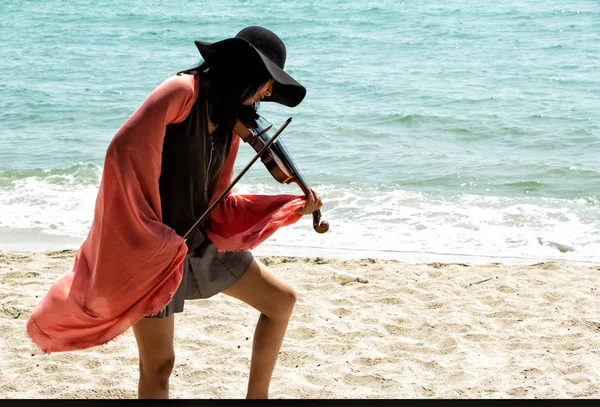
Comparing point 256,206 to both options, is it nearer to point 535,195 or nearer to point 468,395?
point 468,395

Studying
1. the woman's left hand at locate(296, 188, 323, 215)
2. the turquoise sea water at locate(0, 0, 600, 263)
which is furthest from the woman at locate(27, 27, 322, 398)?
the turquoise sea water at locate(0, 0, 600, 263)

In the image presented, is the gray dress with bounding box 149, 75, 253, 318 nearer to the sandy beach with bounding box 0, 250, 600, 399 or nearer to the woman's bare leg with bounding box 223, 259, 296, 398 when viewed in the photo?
the woman's bare leg with bounding box 223, 259, 296, 398

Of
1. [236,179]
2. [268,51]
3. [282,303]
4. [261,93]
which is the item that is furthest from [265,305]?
[268,51]

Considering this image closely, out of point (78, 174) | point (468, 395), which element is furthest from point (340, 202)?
point (468, 395)

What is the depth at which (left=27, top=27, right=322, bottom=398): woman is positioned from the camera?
100 inches

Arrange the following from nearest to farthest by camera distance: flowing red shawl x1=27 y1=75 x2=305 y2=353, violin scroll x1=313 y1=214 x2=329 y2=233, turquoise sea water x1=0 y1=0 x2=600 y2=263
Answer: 1. flowing red shawl x1=27 y1=75 x2=305 y2=353
2. violin scroll x1=313 y1=214 x2=329 y2=233
3. turquoise sea water x1=0 y1=0 x2=600 y2=263

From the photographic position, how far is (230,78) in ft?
8.86

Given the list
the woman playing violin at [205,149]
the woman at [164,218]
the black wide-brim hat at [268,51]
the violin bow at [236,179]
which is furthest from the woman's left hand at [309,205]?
the black wide-brim hat at [268,51]

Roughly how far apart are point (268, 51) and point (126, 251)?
78 centimetres

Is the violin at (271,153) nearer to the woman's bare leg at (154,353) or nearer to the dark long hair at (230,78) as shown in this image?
the dark long hair at (230,78)

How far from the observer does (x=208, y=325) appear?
4777 mm

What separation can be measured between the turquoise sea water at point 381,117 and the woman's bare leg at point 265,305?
3445 millimetres

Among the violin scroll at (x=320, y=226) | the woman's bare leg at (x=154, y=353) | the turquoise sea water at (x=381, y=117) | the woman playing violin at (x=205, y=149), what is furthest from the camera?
the turquoise sea water at (x=381, y=117)

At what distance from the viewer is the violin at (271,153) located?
2867 mm
